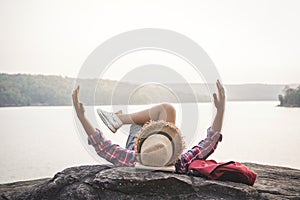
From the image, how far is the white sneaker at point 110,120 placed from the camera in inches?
58.9

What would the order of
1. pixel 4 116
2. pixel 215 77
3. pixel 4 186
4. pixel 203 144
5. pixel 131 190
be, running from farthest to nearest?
1. pixel 4 116
2. pixel 4 186
3. pixel 203 144
4. pixel 215 77
5. pixel 131 190

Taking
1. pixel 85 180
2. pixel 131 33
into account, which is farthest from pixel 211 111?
pixel 85 180

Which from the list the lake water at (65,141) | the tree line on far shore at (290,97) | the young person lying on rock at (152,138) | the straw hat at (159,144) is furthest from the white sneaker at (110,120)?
the tree line on far shore at (290,97)

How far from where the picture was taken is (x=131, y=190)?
1.32 m

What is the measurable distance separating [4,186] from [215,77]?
1.08m

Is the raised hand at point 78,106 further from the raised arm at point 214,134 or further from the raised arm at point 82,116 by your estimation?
the raised arm at point 214,134

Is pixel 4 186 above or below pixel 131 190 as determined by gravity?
below

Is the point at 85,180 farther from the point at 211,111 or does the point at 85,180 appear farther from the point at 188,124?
the point at 211,111

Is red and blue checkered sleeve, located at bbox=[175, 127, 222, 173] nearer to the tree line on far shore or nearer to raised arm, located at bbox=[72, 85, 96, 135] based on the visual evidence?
raised arm, located at bbox=[72, 85, 96, 135]

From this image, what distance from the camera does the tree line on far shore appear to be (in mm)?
2456

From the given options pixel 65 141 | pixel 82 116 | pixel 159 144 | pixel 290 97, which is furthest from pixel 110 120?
pixel 290 97

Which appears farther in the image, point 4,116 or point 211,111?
point 4,116

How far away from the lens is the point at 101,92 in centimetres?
149

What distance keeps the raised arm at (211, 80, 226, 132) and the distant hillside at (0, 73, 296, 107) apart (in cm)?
4
